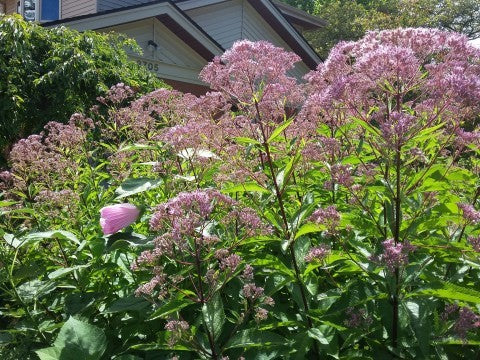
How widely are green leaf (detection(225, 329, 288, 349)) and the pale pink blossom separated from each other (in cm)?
62

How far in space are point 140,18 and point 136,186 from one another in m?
12.0

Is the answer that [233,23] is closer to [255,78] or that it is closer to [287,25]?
[287,25]

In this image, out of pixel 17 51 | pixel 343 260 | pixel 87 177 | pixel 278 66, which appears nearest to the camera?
pixel 343 260

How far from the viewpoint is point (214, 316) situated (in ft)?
5.64

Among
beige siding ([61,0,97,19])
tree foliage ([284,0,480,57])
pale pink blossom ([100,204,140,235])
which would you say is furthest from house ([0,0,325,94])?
tree foliage ([284,0,480,57])

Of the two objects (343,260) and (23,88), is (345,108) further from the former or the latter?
(23,88)

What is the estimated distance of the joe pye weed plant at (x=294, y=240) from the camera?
5.65 feet

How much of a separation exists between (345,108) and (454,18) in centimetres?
3459

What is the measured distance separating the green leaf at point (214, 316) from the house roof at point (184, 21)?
35.3 ft

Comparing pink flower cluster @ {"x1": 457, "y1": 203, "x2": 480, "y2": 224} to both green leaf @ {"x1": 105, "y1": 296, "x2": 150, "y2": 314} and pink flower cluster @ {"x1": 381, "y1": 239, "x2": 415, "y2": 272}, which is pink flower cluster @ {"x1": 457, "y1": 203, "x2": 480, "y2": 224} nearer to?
pink flower cluster @ {"x1": 381, "y1": 239, "x2": 415, "y2": 272}

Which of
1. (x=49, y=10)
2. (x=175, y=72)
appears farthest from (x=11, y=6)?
(x=175, y=72)

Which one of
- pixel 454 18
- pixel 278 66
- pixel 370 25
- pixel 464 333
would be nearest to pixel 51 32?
pixel 278 66

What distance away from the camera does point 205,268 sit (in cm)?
203

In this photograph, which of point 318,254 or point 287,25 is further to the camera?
point 287,25
